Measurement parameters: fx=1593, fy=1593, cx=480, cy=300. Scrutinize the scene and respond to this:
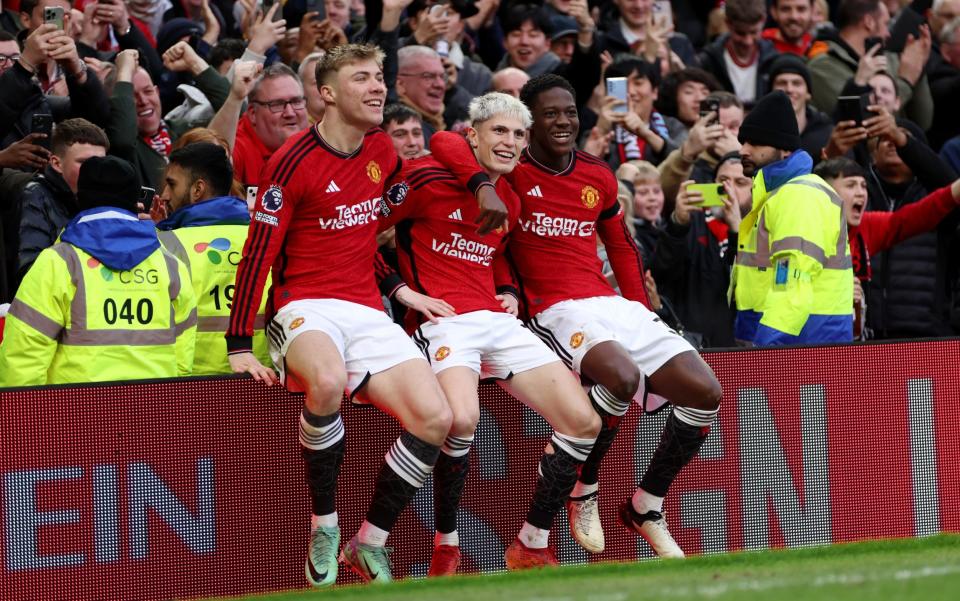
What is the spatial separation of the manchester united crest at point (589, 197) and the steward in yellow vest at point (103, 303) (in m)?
2.07

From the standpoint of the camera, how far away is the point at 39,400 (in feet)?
24.0

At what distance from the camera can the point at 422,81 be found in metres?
11.3

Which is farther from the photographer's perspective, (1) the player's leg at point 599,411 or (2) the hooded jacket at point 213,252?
(2) the hooded jacket at point 213,252

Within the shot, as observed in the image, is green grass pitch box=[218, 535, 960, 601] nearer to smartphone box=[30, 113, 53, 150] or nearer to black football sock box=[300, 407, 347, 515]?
black football sock box=[300, 407, 347, 515]

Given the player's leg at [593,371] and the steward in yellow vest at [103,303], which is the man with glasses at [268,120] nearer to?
the steward in yellow vest at [103,303]

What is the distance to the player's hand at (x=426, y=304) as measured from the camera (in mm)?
7754

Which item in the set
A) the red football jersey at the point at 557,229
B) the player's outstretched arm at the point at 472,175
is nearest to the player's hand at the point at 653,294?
the red football jersey at the point at 557,229

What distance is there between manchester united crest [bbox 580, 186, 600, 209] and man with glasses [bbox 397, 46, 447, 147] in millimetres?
3133

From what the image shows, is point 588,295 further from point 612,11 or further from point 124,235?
point 612,11

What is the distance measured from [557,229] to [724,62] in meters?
6.59

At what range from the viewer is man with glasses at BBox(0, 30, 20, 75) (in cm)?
984

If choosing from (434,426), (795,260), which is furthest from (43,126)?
(795,260)

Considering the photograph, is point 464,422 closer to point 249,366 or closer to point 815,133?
point 249,366

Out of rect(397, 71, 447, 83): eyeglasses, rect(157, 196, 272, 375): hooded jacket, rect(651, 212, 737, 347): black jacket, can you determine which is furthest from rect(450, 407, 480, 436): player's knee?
rect(397, 71, 447, 83): eyeglasses
